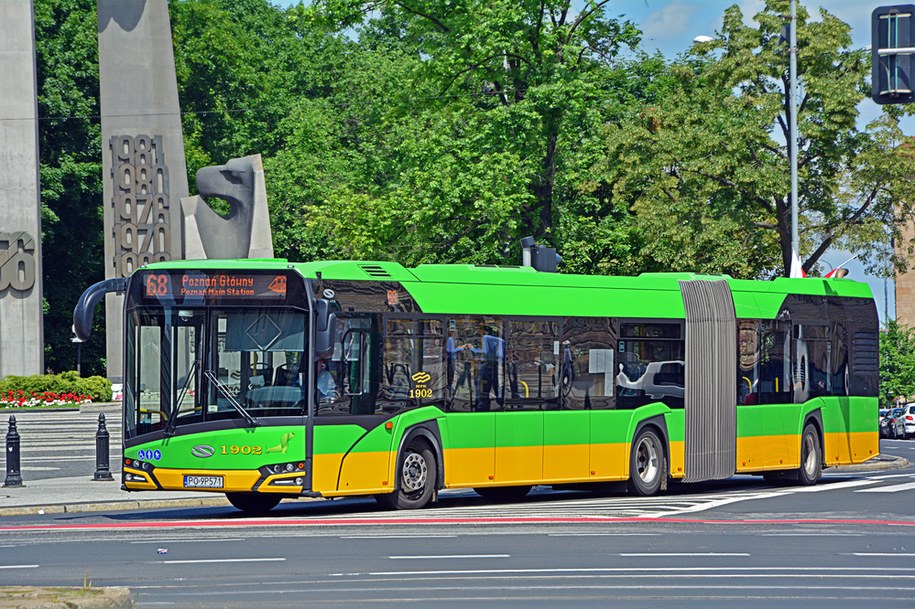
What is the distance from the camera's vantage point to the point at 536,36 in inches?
1594

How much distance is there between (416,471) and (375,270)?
8.24ft

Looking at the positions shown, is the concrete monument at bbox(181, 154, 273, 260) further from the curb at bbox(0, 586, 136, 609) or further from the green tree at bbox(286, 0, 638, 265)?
the curb at bbox(0, 586, 136, 609)

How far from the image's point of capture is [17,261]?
145 ft

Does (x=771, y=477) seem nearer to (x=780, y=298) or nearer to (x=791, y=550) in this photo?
(x=780, y=298)

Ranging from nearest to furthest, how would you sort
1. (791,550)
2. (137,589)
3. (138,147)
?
(137,589) < (791,550) < (138,147)

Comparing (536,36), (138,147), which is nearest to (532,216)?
(536,36)

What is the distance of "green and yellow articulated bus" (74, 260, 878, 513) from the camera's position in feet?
59.7

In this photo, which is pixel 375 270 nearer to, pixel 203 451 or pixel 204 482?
pixel 203 451

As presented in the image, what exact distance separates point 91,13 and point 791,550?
5039 centimetres

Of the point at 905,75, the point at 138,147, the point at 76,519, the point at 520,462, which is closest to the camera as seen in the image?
the point at 905,75

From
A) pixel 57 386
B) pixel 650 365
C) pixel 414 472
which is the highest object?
pixel 650 365

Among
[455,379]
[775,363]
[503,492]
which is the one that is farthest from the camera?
[775,363]

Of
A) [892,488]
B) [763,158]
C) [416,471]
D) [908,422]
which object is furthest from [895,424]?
[416,471]

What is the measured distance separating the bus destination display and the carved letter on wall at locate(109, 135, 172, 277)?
24943mm
